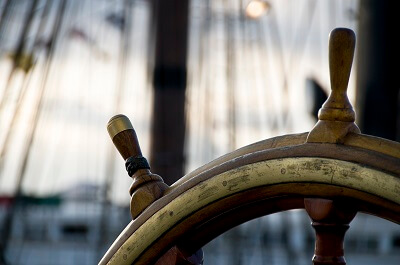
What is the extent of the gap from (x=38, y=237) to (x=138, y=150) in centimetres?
1221

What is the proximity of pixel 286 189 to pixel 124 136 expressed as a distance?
173 mm

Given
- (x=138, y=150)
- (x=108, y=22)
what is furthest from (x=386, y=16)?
(x=108, y=22)

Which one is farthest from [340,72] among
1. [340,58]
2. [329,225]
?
[329,225]

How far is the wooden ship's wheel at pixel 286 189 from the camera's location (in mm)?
698

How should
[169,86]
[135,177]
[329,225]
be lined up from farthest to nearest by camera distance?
1. [169,86]
2. [135,177]
3. [329,225]

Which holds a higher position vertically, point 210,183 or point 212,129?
point 212,129

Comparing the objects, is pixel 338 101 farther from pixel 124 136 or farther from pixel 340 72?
pixel 124 136

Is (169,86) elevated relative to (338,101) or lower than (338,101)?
elevated

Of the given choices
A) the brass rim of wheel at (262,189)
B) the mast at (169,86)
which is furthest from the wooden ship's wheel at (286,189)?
the mast at (169,86)

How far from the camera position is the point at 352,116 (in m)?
0.73

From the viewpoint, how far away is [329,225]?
721 mm

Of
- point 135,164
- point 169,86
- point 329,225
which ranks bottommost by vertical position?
point 329,225

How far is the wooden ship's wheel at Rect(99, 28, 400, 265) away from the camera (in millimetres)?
698

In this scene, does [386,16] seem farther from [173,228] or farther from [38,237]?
[38,237]
